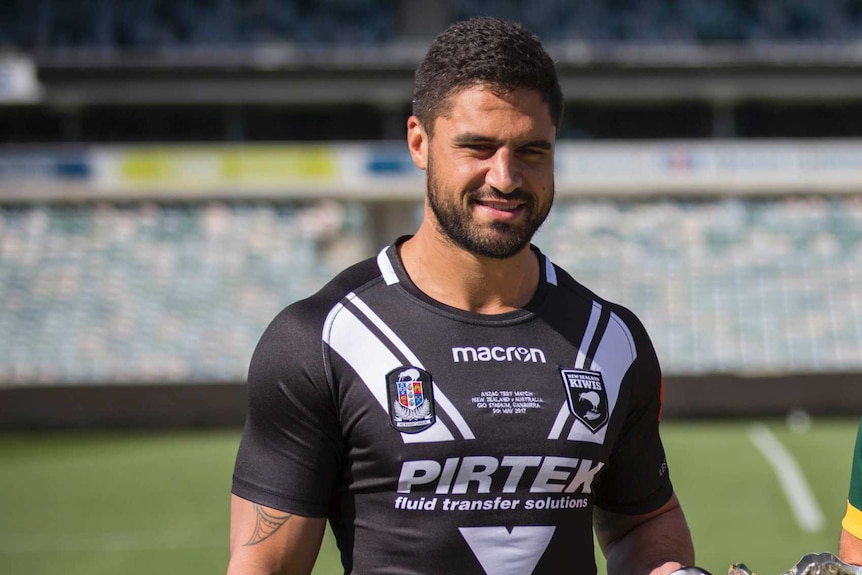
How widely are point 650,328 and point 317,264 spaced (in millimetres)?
5598

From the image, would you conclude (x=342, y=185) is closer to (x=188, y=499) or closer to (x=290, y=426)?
(x=188, y=499)

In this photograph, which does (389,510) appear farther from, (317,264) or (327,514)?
(317,264)

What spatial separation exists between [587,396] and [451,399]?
0.90 feet

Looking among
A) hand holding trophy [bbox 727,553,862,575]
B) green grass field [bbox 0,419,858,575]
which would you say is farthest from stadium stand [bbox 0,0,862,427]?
hand holding trophy [bbox 727,553,862,575]

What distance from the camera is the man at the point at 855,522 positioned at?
2496 mm

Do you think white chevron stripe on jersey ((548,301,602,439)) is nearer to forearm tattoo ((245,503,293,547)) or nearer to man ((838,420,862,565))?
forearm tattoo ((245,503,293,547))

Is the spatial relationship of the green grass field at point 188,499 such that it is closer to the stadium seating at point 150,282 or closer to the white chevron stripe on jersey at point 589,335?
the stadium seating at point 150,282

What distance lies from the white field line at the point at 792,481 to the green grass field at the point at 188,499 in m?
0.08

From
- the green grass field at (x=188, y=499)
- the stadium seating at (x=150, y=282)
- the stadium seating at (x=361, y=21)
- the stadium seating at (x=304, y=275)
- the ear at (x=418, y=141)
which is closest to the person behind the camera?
the ear at (x=418, y=141)

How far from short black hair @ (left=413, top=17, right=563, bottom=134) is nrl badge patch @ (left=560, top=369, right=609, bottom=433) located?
493mm

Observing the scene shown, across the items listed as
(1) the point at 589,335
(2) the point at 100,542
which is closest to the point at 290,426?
(1) the point at 589,335

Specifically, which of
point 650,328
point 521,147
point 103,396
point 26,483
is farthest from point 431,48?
point 650,328

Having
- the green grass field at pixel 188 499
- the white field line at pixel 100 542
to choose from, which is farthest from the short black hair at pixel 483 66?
the white field line at pixel 100 542

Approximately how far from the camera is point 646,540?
2.36 metres
